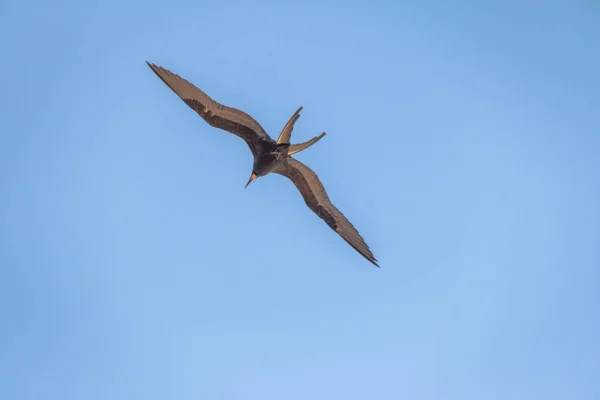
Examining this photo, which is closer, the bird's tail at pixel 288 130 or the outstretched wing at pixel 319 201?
the bird's tail at pixel 288 130

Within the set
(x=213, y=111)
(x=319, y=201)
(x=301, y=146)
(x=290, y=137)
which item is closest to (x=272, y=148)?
(x=290, y=137)

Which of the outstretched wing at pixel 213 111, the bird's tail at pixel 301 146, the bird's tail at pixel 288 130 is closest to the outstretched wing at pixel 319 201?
the bird's tail at pixel 301 146

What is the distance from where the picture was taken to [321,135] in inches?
645

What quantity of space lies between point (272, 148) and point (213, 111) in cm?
190

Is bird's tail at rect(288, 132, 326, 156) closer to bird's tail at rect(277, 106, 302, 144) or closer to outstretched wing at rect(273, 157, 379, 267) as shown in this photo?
bird's tail at rect(277, 106, 302, 144)

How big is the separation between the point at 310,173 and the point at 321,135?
2178 mm

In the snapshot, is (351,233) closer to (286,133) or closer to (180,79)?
(286,133)

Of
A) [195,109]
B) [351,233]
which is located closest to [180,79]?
[195,109]

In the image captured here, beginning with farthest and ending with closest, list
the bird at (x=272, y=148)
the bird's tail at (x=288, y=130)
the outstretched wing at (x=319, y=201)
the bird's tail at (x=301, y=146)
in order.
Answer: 1. the outstretched wing at (x=319, y=201)
2. the bird's tail at (x=301, y=146)
3. the bird at (x=272, y=148)
4. the bird's tail at (x=288, y=130)

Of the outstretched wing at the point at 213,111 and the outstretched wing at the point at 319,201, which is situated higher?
the outstretched wing at the point at 213,111

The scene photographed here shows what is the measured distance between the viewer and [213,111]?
1669 cm

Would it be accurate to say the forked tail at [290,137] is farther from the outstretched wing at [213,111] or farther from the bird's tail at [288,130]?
the outstretched wing at [213,111]

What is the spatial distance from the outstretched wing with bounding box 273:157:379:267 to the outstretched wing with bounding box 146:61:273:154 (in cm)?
A: 146

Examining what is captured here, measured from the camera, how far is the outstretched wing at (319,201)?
718 inches
